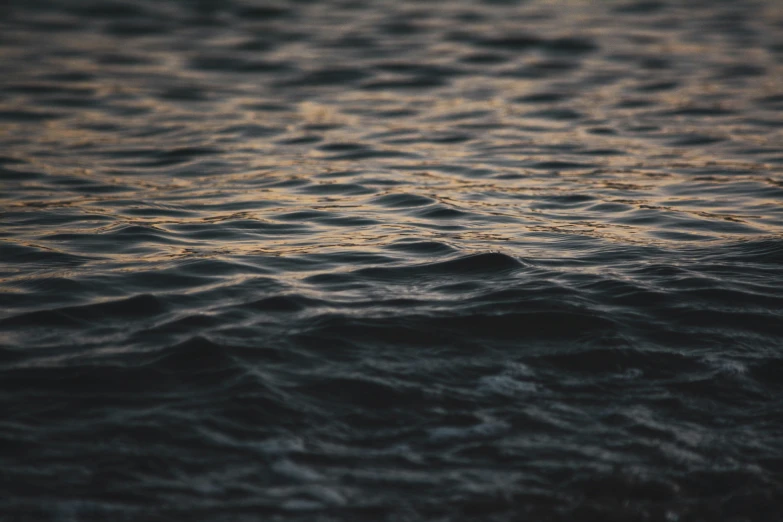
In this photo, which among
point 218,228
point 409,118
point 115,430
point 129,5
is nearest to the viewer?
point 115,430

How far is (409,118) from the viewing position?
448 inches

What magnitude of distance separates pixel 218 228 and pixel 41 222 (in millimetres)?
1496

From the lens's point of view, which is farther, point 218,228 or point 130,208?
point 130,208

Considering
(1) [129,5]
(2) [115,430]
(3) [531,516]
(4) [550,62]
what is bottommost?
(3) [531,516]

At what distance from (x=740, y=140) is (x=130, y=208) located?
6665 mm

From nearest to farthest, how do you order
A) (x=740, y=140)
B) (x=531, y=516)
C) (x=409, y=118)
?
(x=531, y=516) < (x=740, y=140) < (x=409, y=118)

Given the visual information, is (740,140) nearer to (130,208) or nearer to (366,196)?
(366,196)

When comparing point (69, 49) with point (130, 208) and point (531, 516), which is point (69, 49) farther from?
point (531, 516)

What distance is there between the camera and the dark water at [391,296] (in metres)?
3.77

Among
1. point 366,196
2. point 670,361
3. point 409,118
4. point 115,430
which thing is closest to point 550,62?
A: point 409,118

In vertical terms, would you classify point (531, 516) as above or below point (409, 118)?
below

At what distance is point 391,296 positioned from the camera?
5.61 meters

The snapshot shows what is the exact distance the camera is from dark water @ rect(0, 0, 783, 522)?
12.4 ft

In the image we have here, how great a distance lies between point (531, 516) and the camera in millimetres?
3566
